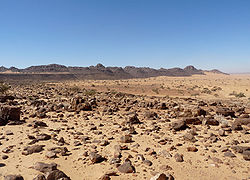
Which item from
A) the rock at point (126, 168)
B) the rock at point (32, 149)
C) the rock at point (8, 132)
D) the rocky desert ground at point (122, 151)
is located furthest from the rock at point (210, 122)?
the rock at point (8, 132)

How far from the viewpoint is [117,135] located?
724 centimetres

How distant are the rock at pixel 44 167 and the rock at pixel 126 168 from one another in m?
1.74

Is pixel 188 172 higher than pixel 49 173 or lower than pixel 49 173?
lower

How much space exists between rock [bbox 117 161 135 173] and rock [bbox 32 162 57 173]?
174 cm

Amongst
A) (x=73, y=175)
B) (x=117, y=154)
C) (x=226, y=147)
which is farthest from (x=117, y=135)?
(x=226, y=147)

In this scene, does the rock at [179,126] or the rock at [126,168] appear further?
the rock at [179,126]

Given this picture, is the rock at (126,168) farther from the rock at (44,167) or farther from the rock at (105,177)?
the rock at (44,167)

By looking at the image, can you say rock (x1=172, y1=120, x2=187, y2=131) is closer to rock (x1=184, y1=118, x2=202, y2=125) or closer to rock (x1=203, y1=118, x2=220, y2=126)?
rock (x1=184, y1=118, x2=202, y2=125)

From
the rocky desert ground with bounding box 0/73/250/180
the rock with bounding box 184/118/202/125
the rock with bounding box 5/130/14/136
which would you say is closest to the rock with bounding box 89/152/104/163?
the rocky desert ground with bounding box 0/73/250/180

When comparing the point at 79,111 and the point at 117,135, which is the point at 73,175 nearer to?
the point at 117,135

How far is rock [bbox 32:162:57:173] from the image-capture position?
448 cm

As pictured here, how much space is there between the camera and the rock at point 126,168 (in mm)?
4542

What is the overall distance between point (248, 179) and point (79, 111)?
9832 mm

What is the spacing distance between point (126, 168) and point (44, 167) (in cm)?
219
